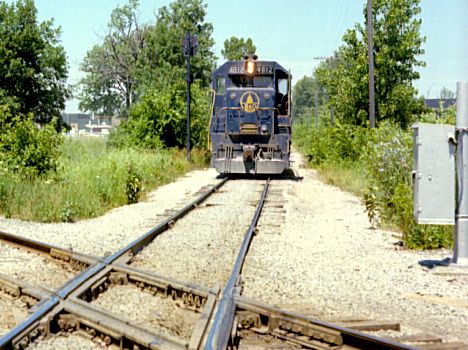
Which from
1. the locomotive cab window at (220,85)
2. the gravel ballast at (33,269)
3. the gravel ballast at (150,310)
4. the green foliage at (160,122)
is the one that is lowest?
the gravel ballast at (33,269)

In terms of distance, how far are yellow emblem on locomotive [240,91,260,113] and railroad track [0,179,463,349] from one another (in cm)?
1282

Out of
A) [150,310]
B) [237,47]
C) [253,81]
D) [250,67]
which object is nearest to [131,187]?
[250,67]

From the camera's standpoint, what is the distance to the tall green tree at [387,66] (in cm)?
2384

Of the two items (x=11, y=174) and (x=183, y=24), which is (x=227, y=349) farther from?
(x=183, y=24)

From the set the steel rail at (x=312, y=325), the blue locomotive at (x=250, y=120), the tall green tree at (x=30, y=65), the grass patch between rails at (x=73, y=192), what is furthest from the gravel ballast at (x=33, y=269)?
the tall green tree at (x=30, y=65)

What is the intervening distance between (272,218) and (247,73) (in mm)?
9333

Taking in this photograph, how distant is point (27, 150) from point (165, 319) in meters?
8.91

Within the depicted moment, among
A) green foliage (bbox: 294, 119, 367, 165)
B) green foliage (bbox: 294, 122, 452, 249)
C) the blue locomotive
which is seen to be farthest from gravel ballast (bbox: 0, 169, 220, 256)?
green foliage (bbox: 294, 119, 367, 165)

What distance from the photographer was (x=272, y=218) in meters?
10.4

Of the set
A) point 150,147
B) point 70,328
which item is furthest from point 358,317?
point 150,147

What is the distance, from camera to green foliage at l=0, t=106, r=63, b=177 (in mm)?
12281

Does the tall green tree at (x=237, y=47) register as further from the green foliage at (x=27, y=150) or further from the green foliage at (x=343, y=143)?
the green foliage at (x=27, y=150)

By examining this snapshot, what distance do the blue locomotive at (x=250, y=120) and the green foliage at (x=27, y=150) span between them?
6.59 metres

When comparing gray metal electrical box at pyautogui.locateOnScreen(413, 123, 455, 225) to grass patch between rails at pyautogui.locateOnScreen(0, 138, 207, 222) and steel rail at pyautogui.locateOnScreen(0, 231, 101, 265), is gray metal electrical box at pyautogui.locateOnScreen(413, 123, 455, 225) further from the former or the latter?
grass patch between rails at pyautogui.locateOnScreen(0, 138, 207, 222)
